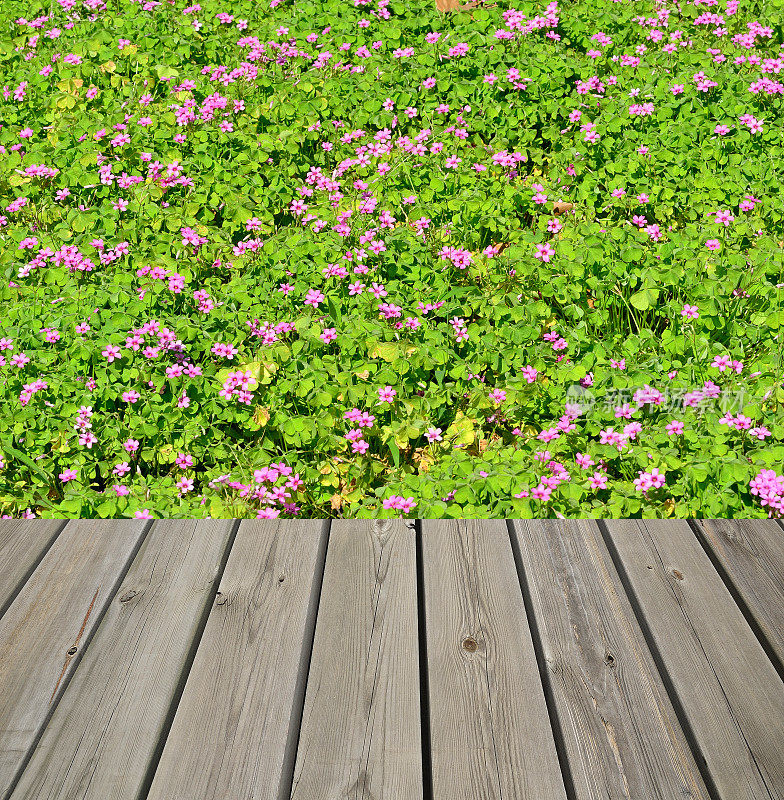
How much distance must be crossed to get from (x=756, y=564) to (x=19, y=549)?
1773 millimetres

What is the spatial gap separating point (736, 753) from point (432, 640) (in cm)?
60

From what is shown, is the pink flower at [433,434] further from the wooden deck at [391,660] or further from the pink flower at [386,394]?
the wooden deck at [391,660]

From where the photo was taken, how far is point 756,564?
1.93 m

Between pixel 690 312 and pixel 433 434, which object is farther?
pixel 690 312

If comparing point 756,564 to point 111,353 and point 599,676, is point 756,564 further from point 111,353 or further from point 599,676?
point 111,353

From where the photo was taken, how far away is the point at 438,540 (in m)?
1.98

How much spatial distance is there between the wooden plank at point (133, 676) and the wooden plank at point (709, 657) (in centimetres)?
98

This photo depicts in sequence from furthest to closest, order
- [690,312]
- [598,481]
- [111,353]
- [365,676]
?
[690,312]
[111,353]
[598,481]
[365,676]

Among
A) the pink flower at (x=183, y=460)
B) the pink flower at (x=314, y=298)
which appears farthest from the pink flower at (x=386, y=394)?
the pink flower at (x=183, y=460)

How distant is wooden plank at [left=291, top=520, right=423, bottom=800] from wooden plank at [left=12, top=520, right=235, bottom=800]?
277mm

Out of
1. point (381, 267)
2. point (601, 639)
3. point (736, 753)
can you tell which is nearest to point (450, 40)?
point (381, 267)

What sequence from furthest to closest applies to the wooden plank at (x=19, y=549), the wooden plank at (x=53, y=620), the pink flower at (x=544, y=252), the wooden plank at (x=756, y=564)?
the pink flower at (x=544, y=252), the wooden plank at (x=19, y=549), the wooden plank at (x=756, y=564), the wooden plank at (x=53, y=620)

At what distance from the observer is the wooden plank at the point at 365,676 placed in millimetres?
1437

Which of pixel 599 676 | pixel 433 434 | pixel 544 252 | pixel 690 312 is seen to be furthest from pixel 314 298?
pixel 599 676
